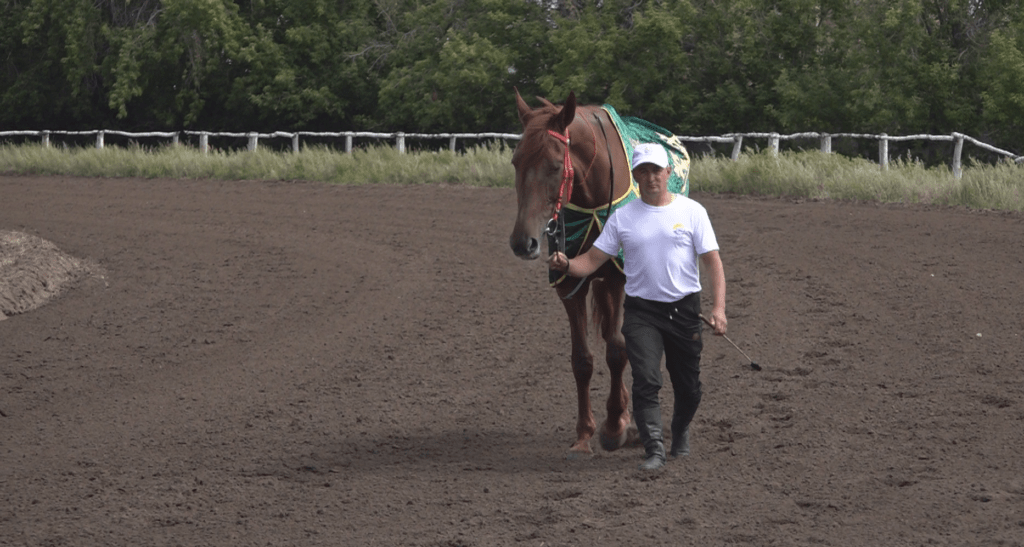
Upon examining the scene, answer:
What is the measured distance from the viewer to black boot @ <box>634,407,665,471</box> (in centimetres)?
563

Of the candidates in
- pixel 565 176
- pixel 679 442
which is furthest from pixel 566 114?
pixel 679 442

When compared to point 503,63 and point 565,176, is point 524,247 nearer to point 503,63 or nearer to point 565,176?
point 565,176

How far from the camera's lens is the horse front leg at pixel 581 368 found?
6.10m

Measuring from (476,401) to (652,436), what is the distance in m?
1.91

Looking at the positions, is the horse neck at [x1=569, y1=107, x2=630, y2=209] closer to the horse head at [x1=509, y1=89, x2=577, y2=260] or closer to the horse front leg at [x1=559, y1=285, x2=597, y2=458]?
the horse head at [x1=509, y1=89, x2=577, y2=260]

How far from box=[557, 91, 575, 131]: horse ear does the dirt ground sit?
5.67 feet

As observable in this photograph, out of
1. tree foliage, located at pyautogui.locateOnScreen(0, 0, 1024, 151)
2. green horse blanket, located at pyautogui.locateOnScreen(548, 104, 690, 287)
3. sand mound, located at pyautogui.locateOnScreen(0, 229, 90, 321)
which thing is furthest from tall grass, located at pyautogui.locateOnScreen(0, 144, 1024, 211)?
green horse blanket, located at pyautogui.locateOnScreen(548, 104, 690, 287)

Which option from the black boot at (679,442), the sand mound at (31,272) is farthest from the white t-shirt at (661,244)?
the sand mound at (31,272)

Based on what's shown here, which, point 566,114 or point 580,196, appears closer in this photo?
point 566,114

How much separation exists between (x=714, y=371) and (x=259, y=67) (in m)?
32.7

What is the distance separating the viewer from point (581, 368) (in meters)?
6.22

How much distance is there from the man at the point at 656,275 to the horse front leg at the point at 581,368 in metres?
0.47

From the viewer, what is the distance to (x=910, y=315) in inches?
361

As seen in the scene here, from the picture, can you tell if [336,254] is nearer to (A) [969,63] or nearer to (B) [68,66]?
(A) [969,63]
